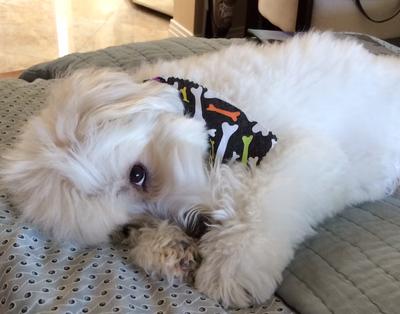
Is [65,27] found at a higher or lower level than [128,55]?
lower

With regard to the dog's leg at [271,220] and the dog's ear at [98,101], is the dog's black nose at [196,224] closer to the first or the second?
the dog's leg at [271,220]

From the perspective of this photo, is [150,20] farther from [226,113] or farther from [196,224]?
[196,224]

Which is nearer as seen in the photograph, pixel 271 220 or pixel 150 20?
pixel 271 220

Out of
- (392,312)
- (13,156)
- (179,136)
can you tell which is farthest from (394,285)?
(13,156)

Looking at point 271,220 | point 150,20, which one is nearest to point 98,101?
point 271,220

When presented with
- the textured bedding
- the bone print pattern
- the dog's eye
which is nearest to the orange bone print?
the bone print pattern

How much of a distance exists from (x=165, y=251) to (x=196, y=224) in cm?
11

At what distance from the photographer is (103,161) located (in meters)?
1.10

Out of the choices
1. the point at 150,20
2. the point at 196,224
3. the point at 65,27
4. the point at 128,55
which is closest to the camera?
the point at 196,224

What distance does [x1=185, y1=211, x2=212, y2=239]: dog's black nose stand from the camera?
118 cm

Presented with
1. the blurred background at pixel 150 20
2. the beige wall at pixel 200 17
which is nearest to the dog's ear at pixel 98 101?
the blurred background at pixel 150 20

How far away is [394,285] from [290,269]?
199mm

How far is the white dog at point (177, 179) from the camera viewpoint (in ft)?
3.55

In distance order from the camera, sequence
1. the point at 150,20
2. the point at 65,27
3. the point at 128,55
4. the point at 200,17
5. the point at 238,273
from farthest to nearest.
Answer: the point at 150,20 → the point at 65,27 → the point at 200,17 → the point at 128,55 → the point at 238,273
